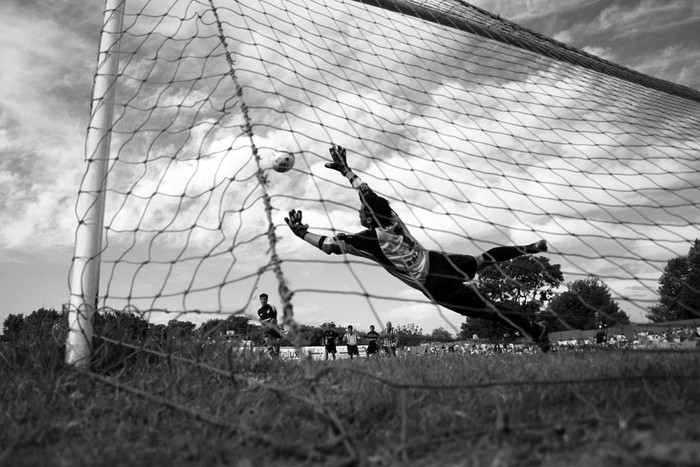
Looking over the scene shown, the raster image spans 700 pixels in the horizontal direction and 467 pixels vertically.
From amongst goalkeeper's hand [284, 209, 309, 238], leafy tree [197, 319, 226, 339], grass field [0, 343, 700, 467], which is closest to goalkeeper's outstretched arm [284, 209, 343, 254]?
goalkeeper's hand [284, 209, 309, 238]

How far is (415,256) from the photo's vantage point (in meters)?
5.62

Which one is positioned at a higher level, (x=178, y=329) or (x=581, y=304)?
(x=581, y=304)

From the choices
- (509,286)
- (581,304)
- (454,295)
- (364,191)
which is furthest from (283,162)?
(581,304)

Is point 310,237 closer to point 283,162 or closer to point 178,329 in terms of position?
point 283,162

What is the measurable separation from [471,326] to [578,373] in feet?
182

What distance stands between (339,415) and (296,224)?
3.76 meters

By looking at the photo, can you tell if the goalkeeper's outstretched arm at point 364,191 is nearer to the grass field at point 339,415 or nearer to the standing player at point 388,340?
the standing player at point 388,340

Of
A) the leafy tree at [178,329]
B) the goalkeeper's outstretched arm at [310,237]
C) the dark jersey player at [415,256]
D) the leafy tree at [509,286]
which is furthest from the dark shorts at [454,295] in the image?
the leafy tree at [509,286]

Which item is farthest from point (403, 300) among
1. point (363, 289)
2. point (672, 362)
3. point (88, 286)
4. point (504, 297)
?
point (504, 297)

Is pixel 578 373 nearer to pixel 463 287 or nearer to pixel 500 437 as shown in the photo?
pixel 500 437

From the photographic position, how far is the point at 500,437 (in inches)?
90.9

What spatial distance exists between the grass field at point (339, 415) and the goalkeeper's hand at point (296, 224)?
2.57 m

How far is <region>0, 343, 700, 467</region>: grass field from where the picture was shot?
7.16 feet

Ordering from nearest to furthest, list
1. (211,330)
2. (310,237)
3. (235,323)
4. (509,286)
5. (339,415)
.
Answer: (339,415)
(211,330)
(235,323)
(310,237)
(509,286)
